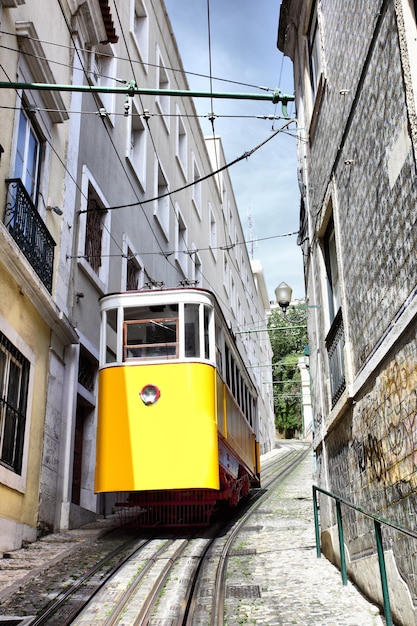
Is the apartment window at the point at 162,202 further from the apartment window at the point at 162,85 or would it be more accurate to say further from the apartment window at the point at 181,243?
the apartment window at the point at 162,85

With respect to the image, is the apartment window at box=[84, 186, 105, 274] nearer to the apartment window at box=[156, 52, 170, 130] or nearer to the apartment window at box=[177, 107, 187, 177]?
the apartment window at box=[156, 52, 170, 130]

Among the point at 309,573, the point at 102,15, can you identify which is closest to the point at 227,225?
the point at 102,15

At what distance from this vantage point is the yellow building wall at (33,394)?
28.5 ft

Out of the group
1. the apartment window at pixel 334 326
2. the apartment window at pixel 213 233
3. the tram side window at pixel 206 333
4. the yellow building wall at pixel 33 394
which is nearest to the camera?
the apartment window at pixel 334 326

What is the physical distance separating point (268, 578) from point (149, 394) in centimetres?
352

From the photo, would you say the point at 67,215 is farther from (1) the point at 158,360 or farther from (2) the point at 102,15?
(2) the point at 102,15

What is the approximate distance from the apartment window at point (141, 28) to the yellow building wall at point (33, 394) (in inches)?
450

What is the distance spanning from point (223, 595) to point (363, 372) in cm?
242

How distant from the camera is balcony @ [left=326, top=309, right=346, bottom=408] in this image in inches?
299

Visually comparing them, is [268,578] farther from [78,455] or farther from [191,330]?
[78,455]

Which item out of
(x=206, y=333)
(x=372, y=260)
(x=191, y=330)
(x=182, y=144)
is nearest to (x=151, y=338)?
(x=191, y=330)

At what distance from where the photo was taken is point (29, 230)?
32.7ft

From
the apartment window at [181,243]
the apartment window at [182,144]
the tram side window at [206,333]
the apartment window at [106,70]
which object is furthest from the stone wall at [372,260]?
the apartment window at [182,144]

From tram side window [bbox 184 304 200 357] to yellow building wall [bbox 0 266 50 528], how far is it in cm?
222
